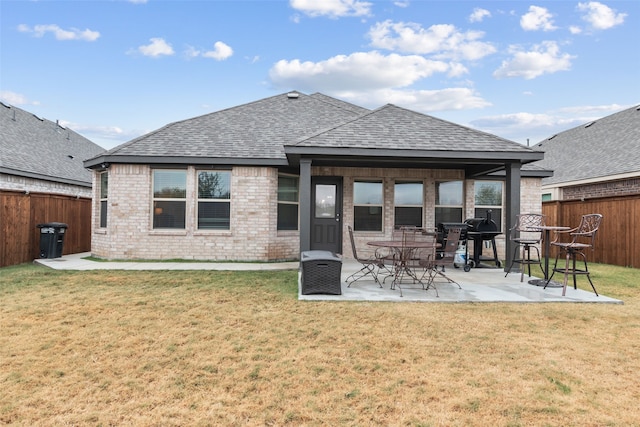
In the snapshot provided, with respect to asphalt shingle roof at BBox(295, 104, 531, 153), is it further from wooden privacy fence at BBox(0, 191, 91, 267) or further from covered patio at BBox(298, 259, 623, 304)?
wooden privacy fence at BBox(0, 191, 91, 267)

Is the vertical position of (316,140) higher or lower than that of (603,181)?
higher

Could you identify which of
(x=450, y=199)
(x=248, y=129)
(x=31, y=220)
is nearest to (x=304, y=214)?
(x=248, y=129)

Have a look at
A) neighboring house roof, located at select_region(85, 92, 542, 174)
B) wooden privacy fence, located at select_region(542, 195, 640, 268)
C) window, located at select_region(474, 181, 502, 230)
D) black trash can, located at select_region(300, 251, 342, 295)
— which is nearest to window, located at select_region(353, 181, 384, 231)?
neighboring house roof, located at select_region(85, 92, 542, 174)

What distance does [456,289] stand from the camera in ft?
21.5

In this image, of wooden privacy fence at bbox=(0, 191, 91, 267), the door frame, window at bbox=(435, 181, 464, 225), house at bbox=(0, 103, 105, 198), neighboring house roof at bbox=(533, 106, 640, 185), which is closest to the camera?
wooden privacy fence at bbox=(0, 191, 91, 267)

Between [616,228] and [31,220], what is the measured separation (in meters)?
17.2

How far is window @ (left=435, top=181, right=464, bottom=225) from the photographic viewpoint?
11.3m

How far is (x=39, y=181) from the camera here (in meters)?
13.8

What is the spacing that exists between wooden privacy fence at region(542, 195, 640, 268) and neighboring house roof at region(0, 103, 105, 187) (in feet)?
63.7

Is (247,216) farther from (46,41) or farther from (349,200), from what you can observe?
(46,41)

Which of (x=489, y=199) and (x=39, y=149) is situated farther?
(x=39, y=149)

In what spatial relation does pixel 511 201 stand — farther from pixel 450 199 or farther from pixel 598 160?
pixel 598 160

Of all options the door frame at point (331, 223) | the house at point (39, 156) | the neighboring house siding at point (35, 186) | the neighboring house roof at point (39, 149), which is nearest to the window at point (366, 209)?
the door frame at point (331, 223)

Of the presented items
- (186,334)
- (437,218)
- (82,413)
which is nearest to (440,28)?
(437,218)
